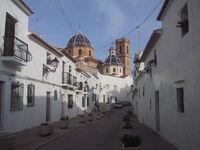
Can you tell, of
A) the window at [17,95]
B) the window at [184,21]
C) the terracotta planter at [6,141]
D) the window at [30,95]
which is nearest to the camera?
the terracotta planter at [6,141]

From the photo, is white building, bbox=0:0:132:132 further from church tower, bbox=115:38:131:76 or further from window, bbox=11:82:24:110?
church tower, bbox=115:38:131:76

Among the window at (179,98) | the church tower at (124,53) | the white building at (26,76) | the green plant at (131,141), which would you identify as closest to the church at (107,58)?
the church tower at (124,53)

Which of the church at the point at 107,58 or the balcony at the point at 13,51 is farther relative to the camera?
the church at the point at 107,58

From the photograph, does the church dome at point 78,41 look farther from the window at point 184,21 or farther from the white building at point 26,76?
the window at point 184,21

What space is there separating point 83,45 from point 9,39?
157ft

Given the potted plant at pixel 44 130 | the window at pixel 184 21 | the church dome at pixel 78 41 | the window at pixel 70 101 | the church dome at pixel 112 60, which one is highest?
the church dome at pixel 78 41

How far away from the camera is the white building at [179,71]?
25.5 feet

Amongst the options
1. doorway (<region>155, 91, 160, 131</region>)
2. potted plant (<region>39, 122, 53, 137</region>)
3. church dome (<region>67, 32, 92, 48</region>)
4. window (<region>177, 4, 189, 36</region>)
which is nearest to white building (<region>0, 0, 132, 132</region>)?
potted plant (<region>39, 122, 53, 137</region>)

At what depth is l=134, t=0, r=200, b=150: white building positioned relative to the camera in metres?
7.79

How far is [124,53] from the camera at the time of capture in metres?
82.6

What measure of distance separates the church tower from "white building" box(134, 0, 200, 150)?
2675 inches

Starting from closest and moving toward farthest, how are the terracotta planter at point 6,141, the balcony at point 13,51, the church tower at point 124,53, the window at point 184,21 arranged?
the terracotta planter at point 6,141 < the window at point 184,21 < the balcony at point 13,51 < the church tower at point 124,53

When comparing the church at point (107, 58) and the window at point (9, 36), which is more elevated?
the church at point (107, 58)

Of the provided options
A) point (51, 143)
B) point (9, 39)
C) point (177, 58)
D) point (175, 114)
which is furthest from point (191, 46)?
point (9, 39)
